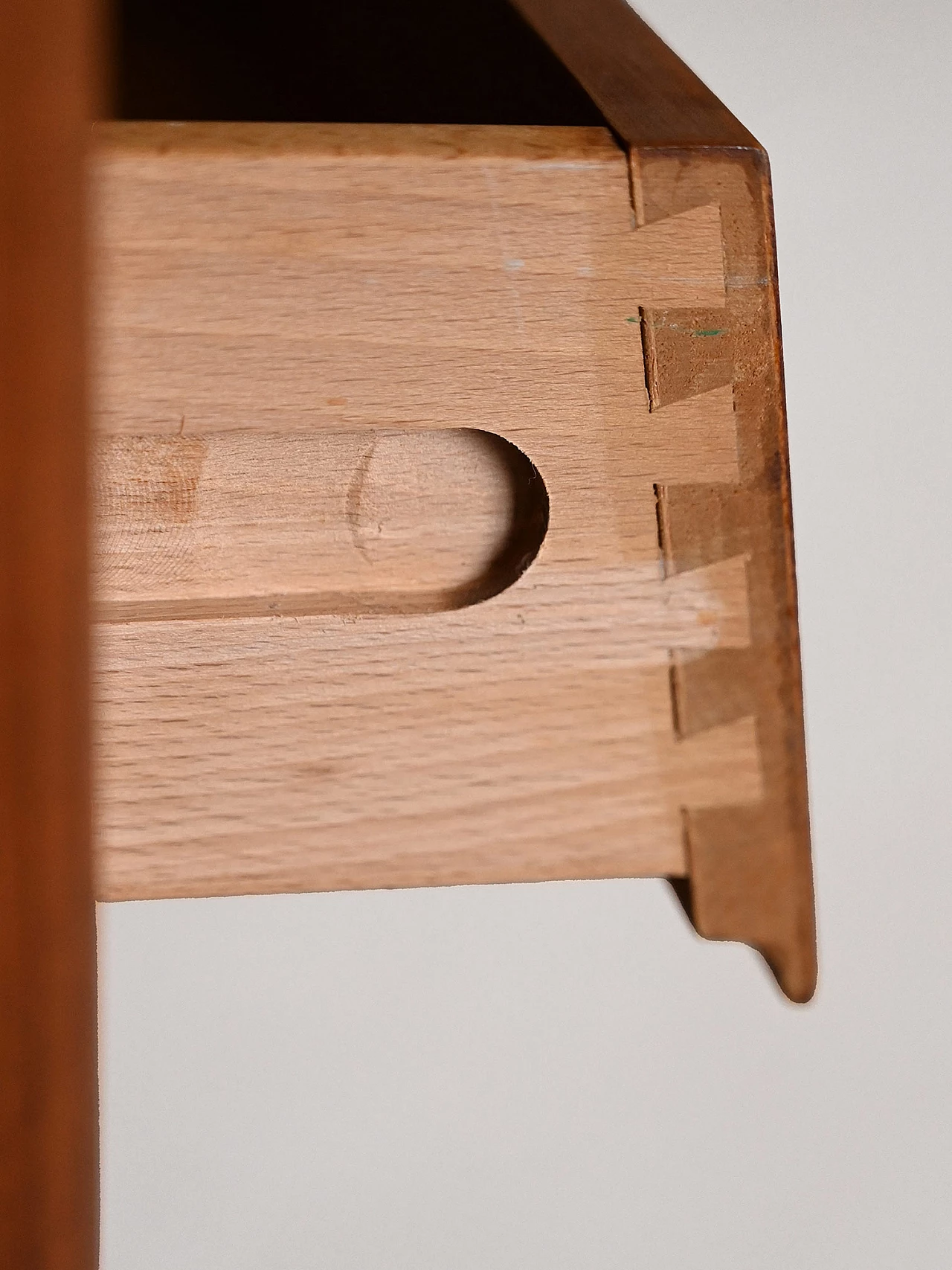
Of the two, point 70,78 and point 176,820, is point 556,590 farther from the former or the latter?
point 70,78

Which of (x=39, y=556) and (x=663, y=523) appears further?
(x=663, y=523)


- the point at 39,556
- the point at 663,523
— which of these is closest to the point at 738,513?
the point at 663,523

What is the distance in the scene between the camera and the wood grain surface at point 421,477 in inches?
10.2

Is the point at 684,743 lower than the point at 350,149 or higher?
lower

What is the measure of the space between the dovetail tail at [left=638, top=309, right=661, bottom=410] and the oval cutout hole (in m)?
0.03

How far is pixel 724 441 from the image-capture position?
0.28 m

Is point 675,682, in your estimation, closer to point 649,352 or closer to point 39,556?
point 649,352

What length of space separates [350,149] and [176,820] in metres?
0.14

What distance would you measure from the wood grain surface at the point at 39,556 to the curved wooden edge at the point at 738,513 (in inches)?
7.6

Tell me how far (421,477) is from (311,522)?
3cm

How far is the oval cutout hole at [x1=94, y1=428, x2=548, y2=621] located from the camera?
0.90 feet

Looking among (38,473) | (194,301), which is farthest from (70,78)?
(194,301)

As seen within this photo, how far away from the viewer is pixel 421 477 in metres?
0.29

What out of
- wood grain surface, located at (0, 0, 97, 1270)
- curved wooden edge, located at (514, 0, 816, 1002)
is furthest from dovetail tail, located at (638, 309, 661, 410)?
wood grain surface, located at (0, 0, 97, 1270)
